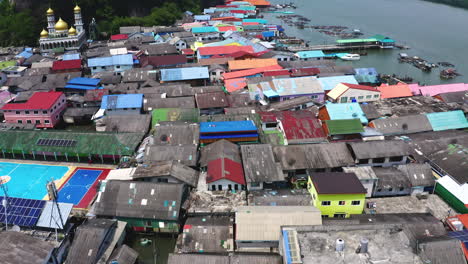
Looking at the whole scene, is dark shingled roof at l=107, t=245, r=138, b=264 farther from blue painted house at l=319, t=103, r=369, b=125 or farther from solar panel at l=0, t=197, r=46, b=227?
blue painted house at l=319, t=103, r=369, b=125

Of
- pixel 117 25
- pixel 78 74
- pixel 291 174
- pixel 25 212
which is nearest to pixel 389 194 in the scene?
pixel 291 174

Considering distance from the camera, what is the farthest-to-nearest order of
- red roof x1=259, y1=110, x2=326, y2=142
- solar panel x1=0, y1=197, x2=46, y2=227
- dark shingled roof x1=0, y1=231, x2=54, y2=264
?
red roof x1=259, y1=110, x2=326, y2=142 → solar panel x1=0, y1=197, x2=46, y2=227 → dark shingled roof x1=0, y1=231, x2=54, y2=264

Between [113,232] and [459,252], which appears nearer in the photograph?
A: [459,252]

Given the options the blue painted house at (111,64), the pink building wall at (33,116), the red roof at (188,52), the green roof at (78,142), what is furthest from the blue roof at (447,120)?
the blue painted house at (111,64)

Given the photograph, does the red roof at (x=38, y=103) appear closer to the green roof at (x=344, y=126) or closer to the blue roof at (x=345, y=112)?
the green roof at (x=344, y=126)

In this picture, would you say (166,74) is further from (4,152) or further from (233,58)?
(4,152)

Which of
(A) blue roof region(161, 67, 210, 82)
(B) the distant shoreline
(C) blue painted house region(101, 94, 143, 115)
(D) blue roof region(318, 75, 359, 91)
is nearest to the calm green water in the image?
(B) the distant shoreline
